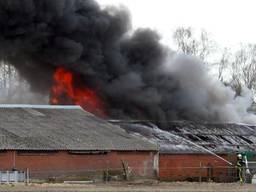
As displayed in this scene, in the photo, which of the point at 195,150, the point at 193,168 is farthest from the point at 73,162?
the point at 195,150

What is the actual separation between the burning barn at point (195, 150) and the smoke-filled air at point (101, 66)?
3159mm

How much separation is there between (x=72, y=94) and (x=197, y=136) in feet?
32.8

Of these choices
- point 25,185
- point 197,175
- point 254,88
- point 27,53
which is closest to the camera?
point 25,185

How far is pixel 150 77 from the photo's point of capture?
56.5 m

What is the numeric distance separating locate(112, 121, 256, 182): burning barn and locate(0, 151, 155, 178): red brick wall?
1464 mm

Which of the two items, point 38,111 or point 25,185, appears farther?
point 38,111

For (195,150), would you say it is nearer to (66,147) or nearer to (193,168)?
(193,168)

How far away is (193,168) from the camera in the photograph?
1855 inches

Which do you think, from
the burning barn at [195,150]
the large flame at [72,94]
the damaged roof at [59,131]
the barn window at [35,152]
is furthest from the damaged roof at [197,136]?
the barn window at [35,152]

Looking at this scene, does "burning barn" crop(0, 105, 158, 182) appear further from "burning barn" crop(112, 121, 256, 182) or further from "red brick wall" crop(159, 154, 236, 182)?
"burning barn" crop(112, 121, 256, 182)

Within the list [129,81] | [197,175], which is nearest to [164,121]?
[129,81]

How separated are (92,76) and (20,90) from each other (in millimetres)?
27008

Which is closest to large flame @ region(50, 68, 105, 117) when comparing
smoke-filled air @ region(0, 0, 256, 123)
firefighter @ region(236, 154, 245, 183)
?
smoke-filled air @ region(0, 0, 256, 123)

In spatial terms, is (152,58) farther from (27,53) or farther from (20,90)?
(20,90)
